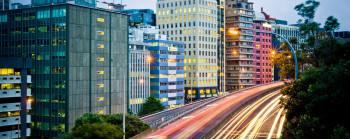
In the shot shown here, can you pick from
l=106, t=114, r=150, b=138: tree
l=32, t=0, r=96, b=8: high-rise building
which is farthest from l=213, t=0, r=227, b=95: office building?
l=106, t=114, r=150, b=138: tree

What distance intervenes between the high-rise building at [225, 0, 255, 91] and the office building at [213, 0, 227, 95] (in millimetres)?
4626

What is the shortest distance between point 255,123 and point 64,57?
162ft

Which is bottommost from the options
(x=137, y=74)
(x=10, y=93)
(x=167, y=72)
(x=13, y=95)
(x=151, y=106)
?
(x=151, y=106)

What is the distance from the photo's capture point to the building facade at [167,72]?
426ft

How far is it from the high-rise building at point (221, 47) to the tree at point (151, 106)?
173 feet

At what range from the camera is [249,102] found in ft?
298

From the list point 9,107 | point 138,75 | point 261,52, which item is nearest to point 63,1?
point 9,107

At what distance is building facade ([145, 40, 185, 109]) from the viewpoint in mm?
129750

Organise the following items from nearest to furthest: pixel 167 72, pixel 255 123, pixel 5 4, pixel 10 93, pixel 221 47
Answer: pixel 255 123, pixel 10 93, pixel 167 72, pixel 221 47, pixel 5 4

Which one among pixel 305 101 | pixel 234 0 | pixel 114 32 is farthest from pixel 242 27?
pixel 305 101

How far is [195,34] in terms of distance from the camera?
152500 millimetres

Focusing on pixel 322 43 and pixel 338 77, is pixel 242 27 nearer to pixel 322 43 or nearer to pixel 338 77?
pixel 322 43

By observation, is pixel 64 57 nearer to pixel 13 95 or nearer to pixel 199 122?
pixel 13 95

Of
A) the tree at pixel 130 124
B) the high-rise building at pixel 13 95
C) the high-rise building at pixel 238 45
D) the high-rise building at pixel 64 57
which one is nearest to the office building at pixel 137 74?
the high-rise building at pixel 64 57
